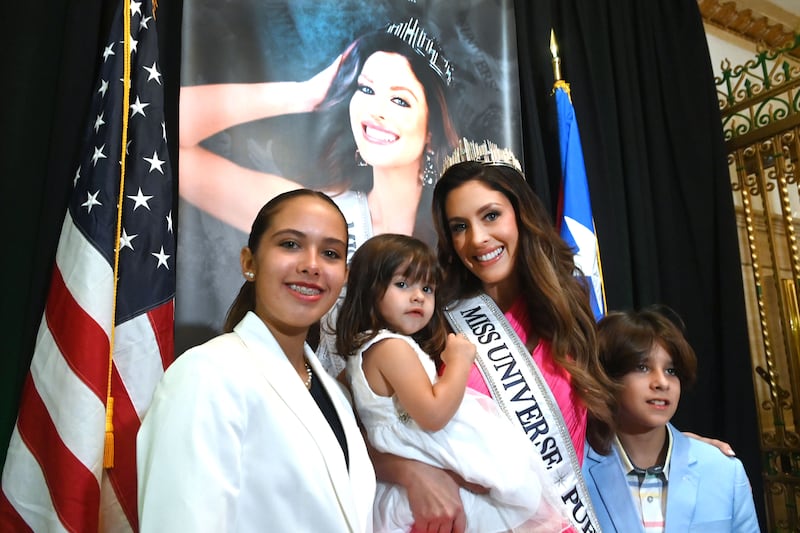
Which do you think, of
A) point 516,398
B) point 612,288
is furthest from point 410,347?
point 612,288

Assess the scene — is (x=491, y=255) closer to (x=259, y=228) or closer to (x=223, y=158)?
(x=259, y=228)

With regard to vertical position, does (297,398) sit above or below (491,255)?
below

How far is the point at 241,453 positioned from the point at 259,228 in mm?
477

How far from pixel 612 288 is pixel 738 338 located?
843mm

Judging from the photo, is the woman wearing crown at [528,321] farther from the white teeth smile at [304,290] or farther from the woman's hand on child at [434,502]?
the white teeth smile at [304,290]

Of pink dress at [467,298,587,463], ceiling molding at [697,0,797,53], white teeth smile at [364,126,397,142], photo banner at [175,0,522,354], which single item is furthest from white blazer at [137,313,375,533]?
ceiling molding at [697,0,797,53]

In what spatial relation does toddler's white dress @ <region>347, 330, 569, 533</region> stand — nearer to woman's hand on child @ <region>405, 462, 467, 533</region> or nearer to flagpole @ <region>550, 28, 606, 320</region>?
woman's hand on child @ <region>405, 462, 467, 533</region>

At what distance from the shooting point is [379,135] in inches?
102

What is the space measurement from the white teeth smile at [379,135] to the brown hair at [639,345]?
1.26 m

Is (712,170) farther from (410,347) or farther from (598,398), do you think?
(410,347)

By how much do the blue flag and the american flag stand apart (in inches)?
70.0

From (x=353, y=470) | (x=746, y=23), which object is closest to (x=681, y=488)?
(x=353, y=470)

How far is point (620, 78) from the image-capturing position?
354 cm

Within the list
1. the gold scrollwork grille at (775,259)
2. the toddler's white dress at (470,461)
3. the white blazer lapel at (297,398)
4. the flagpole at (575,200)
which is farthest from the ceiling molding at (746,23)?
the white blazer lapel at (297,398)
